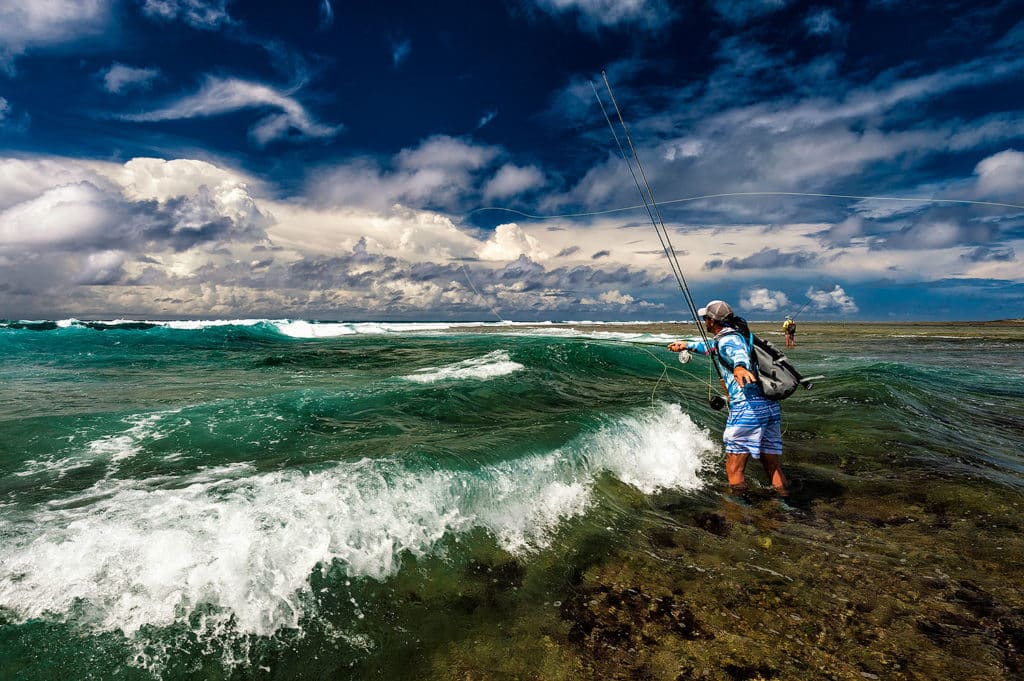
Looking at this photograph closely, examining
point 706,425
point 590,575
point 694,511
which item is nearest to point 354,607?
point 590,575

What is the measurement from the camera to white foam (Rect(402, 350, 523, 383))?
1521 centimetres

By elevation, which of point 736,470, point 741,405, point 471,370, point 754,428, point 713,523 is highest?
point 741,405

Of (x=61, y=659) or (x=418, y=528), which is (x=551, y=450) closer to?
(x=418, y=528)

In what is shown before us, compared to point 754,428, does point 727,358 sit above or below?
above

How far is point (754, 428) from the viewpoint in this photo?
656cm

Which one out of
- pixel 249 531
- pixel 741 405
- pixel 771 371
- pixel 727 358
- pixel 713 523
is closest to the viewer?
pixel 249 531

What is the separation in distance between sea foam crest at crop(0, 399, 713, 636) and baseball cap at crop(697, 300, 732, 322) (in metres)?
2.51

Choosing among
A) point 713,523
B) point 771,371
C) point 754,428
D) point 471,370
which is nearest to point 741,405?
point 754,428

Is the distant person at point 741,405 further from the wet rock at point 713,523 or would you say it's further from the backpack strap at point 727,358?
the wet rock at point 713,523

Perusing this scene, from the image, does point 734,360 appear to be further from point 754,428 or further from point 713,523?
point 713,523

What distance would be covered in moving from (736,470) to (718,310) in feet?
7.38

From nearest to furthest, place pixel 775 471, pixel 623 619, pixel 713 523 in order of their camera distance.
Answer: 1. pixel 623 619
2. pixel 713 523
3. pixel 775 471

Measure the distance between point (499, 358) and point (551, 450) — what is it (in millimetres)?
12503

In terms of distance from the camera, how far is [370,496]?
17.0 ft
